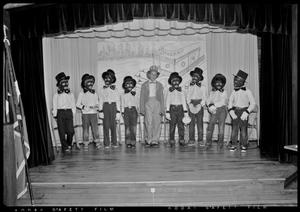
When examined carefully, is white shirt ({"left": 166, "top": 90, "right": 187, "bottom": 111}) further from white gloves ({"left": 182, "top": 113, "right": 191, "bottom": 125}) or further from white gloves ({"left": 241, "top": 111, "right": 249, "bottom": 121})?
white gloves ({"left": 241, "top": 111, "right": 249, "bottom": 121})

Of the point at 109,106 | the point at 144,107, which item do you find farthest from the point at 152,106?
the point at 109,106

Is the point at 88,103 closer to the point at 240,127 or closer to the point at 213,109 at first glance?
the point at 213,109

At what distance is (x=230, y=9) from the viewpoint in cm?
650

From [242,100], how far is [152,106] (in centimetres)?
168

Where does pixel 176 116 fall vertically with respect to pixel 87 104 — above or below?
below

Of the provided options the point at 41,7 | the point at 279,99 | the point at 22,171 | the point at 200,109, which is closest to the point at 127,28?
the point at 41,7

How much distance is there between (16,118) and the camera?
5.02 m

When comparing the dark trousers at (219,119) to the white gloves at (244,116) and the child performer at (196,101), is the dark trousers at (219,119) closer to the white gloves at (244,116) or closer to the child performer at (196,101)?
the child performer at (196,101)

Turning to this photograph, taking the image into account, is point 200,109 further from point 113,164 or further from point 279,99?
point 113,164

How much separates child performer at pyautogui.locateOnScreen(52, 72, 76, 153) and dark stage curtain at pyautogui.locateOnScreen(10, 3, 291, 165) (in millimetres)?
924

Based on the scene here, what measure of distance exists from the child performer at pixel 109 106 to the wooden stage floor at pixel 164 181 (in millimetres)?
1038

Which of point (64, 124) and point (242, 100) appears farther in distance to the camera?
point (64, 124)

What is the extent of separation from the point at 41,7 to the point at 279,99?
397 centimetres

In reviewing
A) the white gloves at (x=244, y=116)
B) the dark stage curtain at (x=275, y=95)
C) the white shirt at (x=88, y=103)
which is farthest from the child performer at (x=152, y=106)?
the dark stage curtain at (x=275, y=95)
